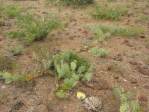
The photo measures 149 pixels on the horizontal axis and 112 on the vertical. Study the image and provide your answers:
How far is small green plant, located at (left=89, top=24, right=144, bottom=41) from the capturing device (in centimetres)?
511

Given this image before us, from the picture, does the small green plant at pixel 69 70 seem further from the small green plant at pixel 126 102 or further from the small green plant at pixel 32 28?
the small green plant at pixel 32 28

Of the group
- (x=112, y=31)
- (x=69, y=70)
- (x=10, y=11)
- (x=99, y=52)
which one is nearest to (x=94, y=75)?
(x=69, y=70)

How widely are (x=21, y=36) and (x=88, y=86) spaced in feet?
5.46

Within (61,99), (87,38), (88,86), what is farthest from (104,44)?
(61,99)

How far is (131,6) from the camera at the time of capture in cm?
658

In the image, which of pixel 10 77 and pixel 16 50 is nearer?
pixel 10 77

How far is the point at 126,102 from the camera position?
3.46 meters

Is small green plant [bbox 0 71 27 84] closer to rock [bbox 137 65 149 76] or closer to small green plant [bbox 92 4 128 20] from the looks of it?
rock [bbox 137 65 149 76]

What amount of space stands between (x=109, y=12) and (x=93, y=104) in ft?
9.37

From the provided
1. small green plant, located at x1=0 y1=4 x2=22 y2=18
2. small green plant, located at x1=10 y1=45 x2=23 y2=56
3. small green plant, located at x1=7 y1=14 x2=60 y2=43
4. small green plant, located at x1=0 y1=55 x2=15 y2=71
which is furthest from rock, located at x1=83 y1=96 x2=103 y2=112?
small green plant, located at x1=0 y1=4 x2=22 y2=18

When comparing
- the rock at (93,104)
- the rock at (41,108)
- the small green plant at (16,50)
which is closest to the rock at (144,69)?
the rock at (93,104)

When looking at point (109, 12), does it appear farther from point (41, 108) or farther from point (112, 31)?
point (41, 108)

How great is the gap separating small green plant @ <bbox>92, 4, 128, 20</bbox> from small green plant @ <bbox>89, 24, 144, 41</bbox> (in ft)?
1.60

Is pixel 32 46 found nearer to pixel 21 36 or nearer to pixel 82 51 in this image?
pixel 21 36
